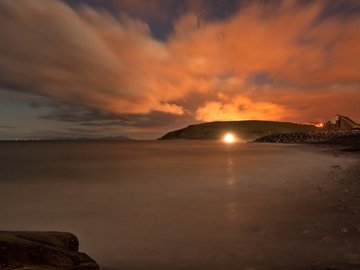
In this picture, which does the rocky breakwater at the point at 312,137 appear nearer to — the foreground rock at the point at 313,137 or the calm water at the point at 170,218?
the foreground rock at the point at 313,137

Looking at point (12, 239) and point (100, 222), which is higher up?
point (12, 239)

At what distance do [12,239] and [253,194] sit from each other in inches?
424

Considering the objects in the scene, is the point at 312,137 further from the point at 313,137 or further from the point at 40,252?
the point at 40,252

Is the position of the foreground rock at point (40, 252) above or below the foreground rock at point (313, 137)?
below

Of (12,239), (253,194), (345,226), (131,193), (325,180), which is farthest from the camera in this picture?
(325,180)

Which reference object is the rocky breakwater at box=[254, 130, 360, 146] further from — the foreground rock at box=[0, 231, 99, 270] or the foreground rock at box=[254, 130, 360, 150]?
the foreground rock at box=[0, 231, 99, 270]

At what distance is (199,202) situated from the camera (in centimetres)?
1245

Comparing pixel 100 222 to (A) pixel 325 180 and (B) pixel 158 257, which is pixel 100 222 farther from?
(A) pixel 325 180

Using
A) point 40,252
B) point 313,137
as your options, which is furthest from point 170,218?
point 313,137

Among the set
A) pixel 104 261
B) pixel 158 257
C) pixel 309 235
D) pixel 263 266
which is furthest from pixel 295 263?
pixel 104 261

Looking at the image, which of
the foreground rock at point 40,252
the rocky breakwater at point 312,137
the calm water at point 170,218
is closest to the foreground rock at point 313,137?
the rocky breakwater at point 312,137

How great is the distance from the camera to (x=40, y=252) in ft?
16.5

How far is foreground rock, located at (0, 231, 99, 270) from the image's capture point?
468cm

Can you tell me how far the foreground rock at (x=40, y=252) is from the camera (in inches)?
184
